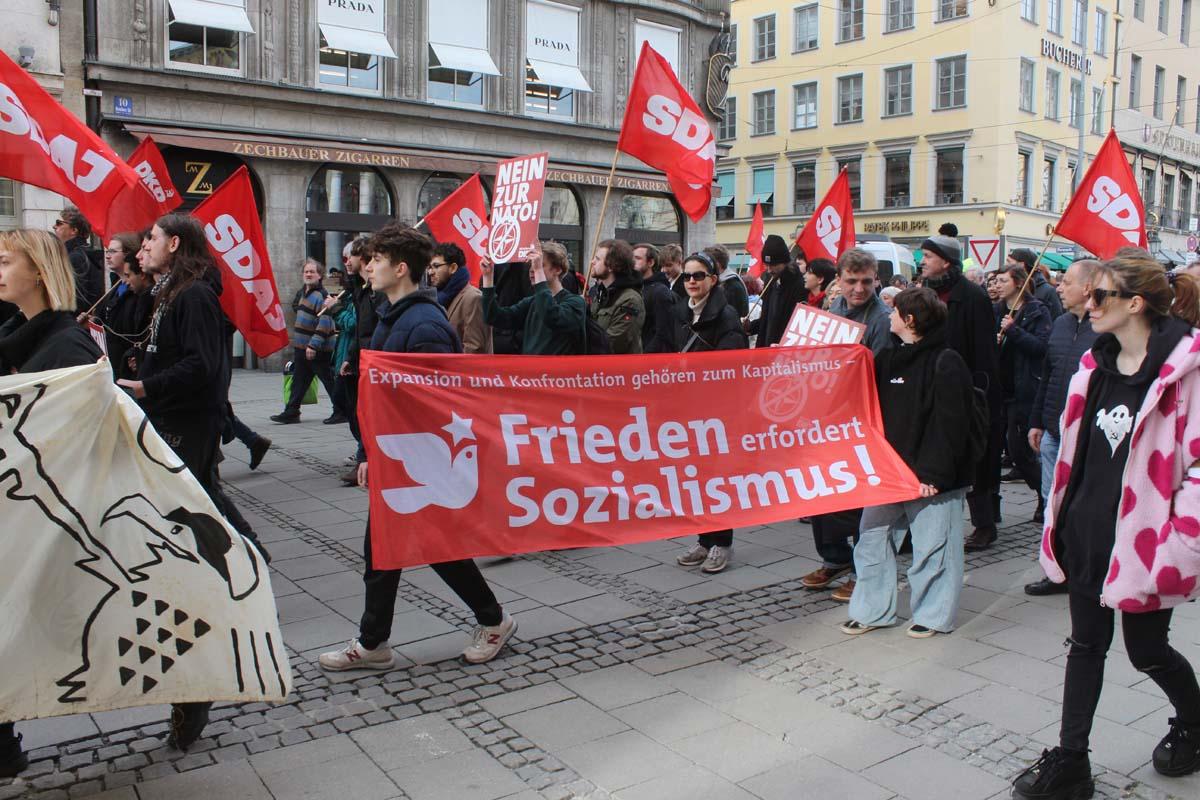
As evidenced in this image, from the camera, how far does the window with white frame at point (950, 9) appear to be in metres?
40.4

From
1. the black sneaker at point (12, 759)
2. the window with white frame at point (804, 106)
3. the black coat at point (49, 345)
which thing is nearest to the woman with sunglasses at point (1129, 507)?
the black sneaker at point (12, 759)

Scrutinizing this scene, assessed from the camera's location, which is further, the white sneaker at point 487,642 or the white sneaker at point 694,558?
the white sneaker at point 694,558

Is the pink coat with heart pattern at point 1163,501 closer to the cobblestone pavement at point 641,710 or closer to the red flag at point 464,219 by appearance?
the cobblestone pavement at point 641,710

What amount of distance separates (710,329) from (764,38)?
44.2 meters

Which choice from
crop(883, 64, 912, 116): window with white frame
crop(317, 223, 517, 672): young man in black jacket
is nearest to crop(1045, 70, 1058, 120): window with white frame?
crop(883, 64, 912, 116): window with white frame

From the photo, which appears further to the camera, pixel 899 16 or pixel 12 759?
pixel 899 16

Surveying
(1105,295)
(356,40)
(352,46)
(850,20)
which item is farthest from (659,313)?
(850,20)

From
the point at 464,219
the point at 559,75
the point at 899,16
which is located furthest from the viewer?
the point at 899,16

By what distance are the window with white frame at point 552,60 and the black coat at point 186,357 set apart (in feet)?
62.3

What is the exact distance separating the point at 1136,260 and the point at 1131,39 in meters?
53.0

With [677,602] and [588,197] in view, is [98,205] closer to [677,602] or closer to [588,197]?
[677,602]

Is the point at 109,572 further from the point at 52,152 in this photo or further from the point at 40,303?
the point at 52,152

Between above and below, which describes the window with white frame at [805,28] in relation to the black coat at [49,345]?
above

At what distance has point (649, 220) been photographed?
85.4 ft
